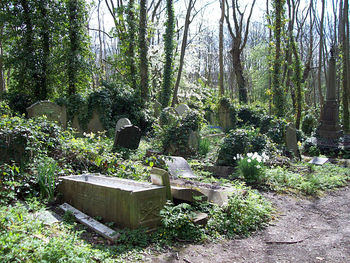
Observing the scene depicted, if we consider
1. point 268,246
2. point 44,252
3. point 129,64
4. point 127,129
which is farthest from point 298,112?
point 44,252

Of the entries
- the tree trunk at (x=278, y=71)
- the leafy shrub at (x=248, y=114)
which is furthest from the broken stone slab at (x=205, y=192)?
the leafy shrub at (x=248, y=114)

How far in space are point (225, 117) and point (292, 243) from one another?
1279 centimetres

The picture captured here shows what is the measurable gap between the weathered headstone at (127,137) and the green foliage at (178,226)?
5460 millimetres

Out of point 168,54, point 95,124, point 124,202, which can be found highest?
point 168,54

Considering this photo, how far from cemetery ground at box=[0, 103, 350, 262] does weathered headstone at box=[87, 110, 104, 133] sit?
7295 mm

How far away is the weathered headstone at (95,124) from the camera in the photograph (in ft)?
49.2

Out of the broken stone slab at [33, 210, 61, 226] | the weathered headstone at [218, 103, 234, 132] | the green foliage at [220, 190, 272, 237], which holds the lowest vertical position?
the green foliage at [220, 190, 272, 237]

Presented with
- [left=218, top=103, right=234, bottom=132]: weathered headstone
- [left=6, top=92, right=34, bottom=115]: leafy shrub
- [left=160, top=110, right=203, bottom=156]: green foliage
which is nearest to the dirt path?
[left=160, top=110, right=203, bottom=156]: green foliage

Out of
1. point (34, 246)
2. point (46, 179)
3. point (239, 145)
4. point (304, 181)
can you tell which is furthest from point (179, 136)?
point (34, 246)

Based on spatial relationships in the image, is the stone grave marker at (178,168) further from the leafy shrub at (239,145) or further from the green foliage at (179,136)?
the green foliage at (179,136)

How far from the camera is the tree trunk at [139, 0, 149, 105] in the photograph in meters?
17.2

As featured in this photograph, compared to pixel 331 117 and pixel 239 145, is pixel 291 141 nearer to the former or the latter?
pixel 239 145

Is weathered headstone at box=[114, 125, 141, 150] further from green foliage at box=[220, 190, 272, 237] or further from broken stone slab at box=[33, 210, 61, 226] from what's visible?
green foliage at box=[220, 190, 272, 237]

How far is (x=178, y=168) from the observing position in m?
7.19
